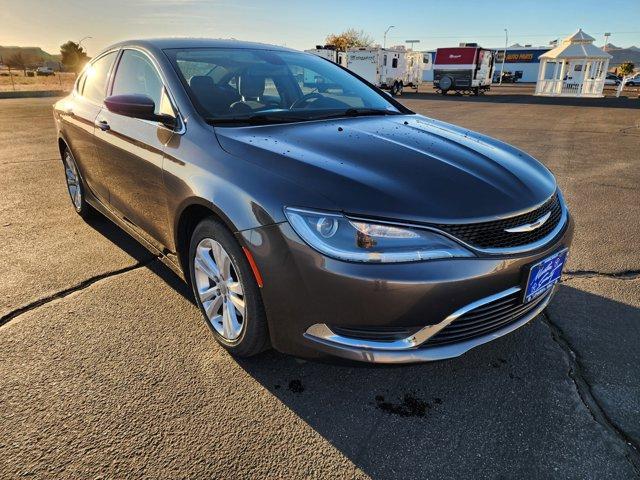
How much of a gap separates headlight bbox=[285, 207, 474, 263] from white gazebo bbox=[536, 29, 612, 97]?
3239 centimetres

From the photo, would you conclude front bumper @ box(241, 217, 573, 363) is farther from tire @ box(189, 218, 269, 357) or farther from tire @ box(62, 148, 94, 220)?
tire @ box(62, 148, 94, 220)

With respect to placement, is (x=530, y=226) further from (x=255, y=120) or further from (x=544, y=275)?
(x=255, y=120)

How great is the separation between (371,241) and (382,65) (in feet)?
106

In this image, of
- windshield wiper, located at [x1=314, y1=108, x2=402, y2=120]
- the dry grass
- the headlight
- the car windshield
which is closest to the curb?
the dry grass

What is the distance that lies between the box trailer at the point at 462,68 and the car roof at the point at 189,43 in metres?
31.0

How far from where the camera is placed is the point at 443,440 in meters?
2.08

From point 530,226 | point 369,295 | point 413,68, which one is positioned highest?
point 530,226

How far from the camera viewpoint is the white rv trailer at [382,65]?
3145cm

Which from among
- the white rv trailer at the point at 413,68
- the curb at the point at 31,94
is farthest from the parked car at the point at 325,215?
the white rv trailer at the point at 413,68

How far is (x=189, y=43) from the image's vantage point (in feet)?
11.0

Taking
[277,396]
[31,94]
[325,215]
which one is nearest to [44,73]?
[31,94]

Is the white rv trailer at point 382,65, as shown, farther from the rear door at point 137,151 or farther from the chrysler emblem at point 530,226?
the chrysler emblem at point 530,226

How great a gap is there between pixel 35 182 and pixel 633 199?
7580 mm

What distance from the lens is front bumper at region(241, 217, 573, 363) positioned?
190 centimetres
